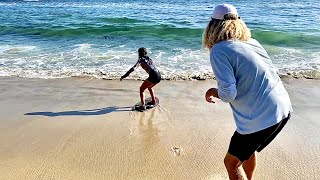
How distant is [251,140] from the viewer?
8.82 feet

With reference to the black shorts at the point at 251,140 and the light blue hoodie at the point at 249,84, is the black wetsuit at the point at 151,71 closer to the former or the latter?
the black shorts at the point at 251,140

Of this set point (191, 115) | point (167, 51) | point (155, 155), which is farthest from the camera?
point (167, 51)

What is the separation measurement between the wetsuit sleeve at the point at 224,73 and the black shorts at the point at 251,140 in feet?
1.24

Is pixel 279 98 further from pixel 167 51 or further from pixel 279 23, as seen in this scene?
pixel 279 23

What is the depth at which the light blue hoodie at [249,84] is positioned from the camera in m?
2.46

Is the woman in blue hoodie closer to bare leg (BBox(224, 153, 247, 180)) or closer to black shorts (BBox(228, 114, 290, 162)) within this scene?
black shorts (BBox(228, 114, 290, 162))

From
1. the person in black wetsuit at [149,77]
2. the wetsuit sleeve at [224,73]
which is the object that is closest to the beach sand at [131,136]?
the person in black wetsuit at [149,77]

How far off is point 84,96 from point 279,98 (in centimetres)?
519

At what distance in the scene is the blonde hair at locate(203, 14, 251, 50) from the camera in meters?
2.51

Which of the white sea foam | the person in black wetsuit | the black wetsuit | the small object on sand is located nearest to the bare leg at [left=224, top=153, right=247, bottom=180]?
the small object on sand

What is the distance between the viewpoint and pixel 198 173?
4.09 meters

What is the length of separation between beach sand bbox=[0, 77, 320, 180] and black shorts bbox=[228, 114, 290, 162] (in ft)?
4.28

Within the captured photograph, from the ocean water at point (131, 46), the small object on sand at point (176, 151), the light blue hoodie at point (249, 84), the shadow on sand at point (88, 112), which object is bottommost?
the ocean water at point (131, 46)

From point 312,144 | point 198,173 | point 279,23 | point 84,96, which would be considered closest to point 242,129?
point 198,173
